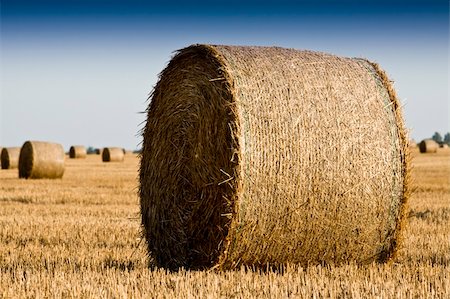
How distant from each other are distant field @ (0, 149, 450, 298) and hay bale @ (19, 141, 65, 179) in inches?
325

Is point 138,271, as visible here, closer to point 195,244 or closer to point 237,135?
point 195,244

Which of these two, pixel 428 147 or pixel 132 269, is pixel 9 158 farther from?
pixel 428 147

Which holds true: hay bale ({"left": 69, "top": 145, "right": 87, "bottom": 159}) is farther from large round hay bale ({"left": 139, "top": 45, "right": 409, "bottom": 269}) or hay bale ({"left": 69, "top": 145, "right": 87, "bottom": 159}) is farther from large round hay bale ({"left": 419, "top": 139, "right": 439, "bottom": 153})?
large round hay bale ({"left": 139, "top": 45, "right": 409, "bottom": 269})

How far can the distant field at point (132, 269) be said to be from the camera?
5.45m

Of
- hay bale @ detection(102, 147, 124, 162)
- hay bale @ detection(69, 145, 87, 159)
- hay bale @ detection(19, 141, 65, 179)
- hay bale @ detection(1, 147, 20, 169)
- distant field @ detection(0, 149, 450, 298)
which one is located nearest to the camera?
distant field @ detection(0, 149, 450, 298)

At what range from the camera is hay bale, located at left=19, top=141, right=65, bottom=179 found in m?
21.3

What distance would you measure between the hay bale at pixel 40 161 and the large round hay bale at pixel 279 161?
14701 mm

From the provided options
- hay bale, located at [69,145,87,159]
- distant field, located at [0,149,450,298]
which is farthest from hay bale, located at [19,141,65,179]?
hay bale, located at [69,145,87,159]

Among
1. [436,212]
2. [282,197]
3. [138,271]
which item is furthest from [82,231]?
[436,212]

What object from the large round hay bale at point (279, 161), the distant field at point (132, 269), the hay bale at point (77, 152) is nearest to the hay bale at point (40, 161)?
the distant field at point (132, 269)

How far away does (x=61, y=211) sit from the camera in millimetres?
12234

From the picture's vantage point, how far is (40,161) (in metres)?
21.5

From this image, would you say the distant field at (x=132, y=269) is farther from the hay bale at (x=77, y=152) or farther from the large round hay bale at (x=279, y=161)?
the hay bale at (x=77, y=152)

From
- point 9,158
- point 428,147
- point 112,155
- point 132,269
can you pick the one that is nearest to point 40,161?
point 9,158
